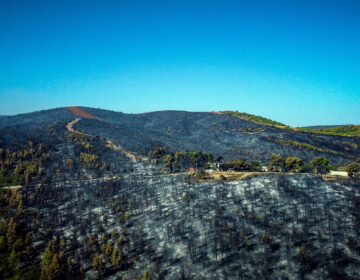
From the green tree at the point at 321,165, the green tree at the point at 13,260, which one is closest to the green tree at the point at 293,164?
the green tree at the point at 321,165

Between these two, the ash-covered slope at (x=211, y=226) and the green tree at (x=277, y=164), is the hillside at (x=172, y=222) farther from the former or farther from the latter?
the green tree at (x=277, y=164)

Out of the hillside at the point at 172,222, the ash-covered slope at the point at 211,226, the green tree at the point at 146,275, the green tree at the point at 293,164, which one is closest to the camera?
the green tree at the point at 146,275

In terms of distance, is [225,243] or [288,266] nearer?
[288,266]

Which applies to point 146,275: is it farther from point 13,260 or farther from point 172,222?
Result: point 13,260

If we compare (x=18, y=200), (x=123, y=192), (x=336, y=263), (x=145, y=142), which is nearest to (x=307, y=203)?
(x=336, y=263)

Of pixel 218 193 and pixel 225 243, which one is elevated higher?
pixel 218 193

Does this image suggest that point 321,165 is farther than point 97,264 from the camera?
Yes

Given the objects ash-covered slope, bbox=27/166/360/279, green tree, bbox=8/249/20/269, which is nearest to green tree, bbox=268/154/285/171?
ash-covered slope, bbox=27/166/360/279

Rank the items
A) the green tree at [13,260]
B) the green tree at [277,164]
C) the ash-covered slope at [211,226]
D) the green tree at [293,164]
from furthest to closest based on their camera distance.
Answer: the green tree at [277,164] < the green tree at [293,164] < the green tree at [13,260] < the ash-covered slope at [211,226]

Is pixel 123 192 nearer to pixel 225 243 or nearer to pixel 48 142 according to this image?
pixel 225 243

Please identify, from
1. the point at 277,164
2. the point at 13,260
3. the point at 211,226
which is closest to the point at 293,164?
the point at 277,164

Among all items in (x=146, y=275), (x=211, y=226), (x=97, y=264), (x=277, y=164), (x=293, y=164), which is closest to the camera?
(x=146, y=275)
